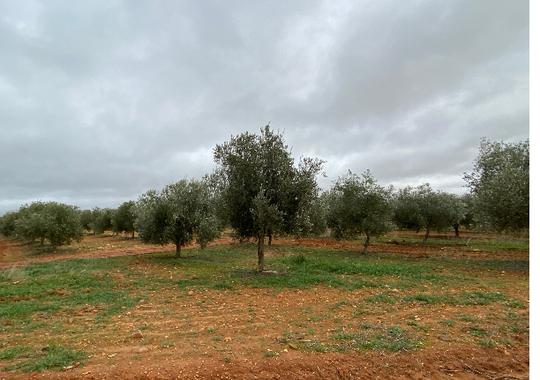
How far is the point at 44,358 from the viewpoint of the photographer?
7.59 meters

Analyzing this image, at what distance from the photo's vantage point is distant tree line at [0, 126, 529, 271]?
60.5ft

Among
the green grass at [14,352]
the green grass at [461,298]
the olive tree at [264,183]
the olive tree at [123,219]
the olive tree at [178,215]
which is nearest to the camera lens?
the green grass at [14,352]

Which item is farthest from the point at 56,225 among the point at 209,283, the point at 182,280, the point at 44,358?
the point at 44,358

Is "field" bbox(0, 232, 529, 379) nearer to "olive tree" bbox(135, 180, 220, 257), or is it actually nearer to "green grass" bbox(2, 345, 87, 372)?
"green grass" bbox(2, 345, 87, 372)

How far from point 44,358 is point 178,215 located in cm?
1897

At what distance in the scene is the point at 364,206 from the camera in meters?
29.4

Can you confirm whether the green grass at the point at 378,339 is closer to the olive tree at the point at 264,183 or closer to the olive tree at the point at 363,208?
the olive tree at the point at 264,183

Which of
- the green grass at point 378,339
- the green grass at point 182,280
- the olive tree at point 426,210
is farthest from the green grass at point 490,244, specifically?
the green grass at point 378,339

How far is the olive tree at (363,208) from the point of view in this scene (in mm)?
29078

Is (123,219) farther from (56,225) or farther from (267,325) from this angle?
(267,325)

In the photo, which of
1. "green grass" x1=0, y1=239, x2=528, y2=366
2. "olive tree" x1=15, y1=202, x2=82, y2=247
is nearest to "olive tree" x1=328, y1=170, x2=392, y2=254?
"green grass" x1=0, y1=239, x2=528, y2=366

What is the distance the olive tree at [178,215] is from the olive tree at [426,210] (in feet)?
76.2

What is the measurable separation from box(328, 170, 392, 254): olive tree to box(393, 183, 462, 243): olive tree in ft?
35.4

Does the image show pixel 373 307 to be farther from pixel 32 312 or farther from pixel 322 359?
pixel 32 312
